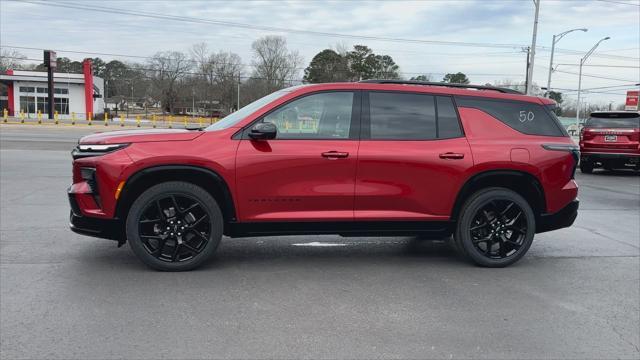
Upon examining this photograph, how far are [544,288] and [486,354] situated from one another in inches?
67.8

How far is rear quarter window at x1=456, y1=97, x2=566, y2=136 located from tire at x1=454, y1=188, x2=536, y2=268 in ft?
2.28

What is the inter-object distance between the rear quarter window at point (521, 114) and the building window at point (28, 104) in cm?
6984

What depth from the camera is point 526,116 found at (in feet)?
18.2

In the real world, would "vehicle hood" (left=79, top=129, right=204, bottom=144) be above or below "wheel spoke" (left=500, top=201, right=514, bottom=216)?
above

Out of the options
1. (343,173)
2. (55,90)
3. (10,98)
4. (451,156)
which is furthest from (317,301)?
(10,98)

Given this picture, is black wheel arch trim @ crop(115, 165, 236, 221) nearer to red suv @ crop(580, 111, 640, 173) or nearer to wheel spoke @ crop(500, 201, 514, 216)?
wheel spoke @ crop(500, 201, 514, 216)

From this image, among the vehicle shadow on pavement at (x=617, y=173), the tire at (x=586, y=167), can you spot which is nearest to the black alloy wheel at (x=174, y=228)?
the tire at (x=586, y=167)

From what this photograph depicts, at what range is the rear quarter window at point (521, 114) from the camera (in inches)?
215

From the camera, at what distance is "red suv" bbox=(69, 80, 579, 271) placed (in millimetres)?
4859

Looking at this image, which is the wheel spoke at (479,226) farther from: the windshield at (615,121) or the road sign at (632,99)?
the road sign at (632,99)

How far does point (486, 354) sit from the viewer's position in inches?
138

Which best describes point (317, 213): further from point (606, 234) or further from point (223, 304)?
point (606, 234)

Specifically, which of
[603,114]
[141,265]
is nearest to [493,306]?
[141,265]

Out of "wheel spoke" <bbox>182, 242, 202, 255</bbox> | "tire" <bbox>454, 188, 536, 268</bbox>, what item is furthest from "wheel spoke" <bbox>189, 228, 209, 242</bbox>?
"tire" <bbox>454, 188, 536, 268</bbox>
